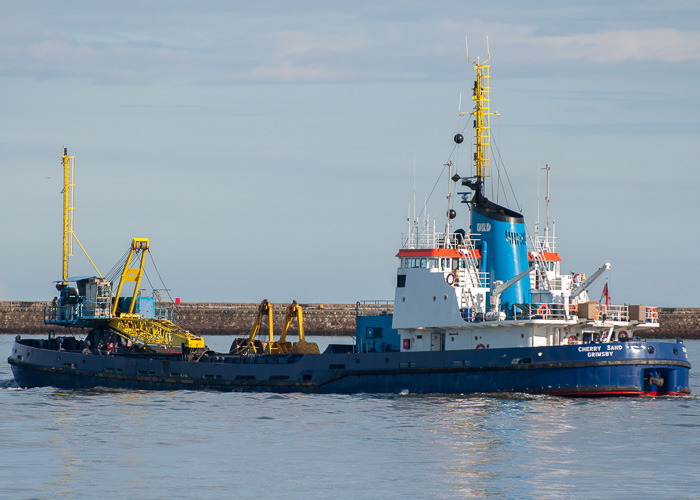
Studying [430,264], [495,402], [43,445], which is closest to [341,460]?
[43,445]

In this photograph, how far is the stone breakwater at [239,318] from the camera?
79875mm

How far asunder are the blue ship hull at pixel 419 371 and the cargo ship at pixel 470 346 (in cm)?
3

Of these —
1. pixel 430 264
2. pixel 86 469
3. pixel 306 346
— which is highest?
pixel 430 264

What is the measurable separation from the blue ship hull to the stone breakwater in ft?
137

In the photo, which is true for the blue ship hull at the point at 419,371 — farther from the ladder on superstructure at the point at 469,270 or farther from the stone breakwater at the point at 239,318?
the stone breakwater at the point at 239,318

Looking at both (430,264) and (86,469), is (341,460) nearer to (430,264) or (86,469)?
(86,469)

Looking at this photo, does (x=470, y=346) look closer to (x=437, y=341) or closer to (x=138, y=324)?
(x=437, y=341)

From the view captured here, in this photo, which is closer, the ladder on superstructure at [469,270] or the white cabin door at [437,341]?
the ladder on superstructure at [469,270]

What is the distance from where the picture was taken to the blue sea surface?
20.8m

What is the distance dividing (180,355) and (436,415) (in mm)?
11933

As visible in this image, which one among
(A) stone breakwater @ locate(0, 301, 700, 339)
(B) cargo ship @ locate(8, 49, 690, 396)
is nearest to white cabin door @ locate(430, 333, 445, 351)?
(B) cargo ship @ locate(8, 49, 690, 396)

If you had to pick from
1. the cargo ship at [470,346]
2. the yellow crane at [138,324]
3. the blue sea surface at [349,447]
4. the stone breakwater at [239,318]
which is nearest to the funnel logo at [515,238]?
the cargo ship at [470,346]

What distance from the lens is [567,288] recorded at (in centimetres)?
3634

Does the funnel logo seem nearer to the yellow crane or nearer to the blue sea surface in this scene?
the blue sea surface
